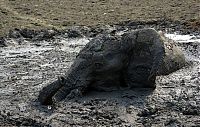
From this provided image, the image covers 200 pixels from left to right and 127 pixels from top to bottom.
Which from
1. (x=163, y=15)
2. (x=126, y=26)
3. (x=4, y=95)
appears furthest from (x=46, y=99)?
(x=163, y=15)

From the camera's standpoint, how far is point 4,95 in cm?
967

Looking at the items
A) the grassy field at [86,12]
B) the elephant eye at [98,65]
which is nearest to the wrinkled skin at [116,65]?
the elephant eye at [98,65]

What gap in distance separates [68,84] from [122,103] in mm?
1070

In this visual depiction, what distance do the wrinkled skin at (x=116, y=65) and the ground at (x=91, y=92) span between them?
220mm

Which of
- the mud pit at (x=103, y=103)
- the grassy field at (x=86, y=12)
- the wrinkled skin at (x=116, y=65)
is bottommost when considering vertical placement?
the mud pit at (x=103, y=103)

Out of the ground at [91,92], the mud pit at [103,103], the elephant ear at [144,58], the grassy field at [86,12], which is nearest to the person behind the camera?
the mud pit at [103,103]

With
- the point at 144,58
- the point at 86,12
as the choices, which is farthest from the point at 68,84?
the point at 86,12

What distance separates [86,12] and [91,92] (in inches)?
492

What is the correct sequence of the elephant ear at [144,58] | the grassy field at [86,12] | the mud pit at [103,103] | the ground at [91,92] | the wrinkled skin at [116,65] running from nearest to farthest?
the mud pit at [103,103] < the ground at [91,92] < the wrinkled skin at [116,65] < the elephant ear at [144,58] < the grassy field at [86,12]

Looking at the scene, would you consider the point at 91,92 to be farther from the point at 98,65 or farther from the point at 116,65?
the point at 116,65

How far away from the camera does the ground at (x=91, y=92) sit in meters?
8.06

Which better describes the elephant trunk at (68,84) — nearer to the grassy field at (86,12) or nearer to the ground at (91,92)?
the ground at (91,92)

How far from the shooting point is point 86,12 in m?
21.7

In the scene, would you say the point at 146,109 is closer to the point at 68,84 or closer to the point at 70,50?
the point at 68,84
